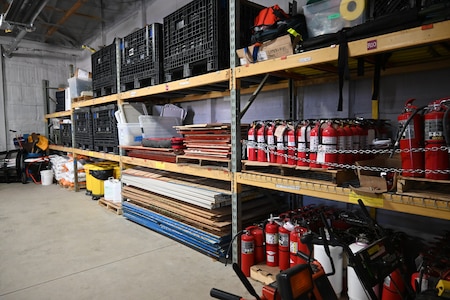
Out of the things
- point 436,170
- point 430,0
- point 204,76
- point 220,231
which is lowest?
point 220,231

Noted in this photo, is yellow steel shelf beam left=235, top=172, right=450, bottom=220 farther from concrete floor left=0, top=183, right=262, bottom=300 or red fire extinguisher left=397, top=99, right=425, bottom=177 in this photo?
concrete floor left=0, top=183, right=262, bottom=300

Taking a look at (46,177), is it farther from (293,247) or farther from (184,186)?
(293,247)

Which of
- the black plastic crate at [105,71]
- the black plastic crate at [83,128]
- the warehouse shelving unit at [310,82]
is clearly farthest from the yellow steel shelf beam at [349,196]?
the black plastic crate at [83,128]

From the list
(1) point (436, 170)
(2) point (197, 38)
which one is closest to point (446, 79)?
(1) point (436, 170)

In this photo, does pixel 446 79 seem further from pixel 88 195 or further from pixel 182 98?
pixel 88 195

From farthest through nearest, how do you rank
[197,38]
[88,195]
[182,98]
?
[88,195] → [182,98] → [197,38]

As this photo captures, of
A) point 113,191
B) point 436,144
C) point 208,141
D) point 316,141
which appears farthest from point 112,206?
point 436,144

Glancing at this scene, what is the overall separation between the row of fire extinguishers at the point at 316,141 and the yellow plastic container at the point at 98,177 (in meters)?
3.49

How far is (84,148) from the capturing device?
225 inches

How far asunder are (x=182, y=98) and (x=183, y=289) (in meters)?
3.05

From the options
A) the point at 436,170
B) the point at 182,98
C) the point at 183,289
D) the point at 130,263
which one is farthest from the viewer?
the point at 182,98

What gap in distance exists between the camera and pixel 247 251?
98.0 inches

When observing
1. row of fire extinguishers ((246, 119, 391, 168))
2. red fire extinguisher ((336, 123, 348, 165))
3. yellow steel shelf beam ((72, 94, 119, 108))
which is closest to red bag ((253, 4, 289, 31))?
row of fire extinguishers ((246, 119, 391, 168))

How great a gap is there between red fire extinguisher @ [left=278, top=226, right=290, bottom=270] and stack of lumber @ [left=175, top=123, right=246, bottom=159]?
812 millimetres
